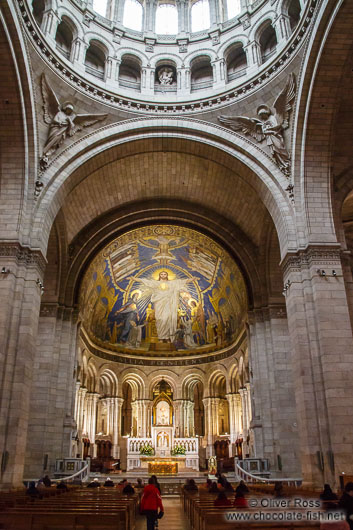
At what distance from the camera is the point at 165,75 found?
20.2 metres

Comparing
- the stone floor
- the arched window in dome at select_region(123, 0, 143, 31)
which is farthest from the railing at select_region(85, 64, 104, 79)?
the stone floor

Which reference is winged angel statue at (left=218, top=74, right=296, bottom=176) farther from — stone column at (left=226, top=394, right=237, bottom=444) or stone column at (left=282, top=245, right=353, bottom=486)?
stone column at (left=226, top=394, right=237, bottom=444)

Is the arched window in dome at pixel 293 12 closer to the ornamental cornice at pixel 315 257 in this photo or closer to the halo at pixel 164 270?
the ornamental cornice at pixel 315 257

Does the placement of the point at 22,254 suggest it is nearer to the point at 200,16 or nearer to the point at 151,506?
the point at 151,506

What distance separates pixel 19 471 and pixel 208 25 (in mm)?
20195

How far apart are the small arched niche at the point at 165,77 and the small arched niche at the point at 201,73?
0.85 metres

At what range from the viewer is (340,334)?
13.1 m

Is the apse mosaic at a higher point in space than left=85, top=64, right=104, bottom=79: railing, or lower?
lower

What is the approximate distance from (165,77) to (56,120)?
6.22 meters

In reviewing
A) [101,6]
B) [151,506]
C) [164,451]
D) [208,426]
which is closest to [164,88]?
[101,6]

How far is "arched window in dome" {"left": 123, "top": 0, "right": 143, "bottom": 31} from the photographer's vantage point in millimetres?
21312

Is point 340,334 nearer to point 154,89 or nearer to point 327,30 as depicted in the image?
point 327,30

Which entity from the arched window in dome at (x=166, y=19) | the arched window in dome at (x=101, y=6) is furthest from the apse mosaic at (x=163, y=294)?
the arched window in dome at (x=101, y=6)

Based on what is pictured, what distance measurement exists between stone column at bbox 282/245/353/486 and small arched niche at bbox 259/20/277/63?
9.14 meters
